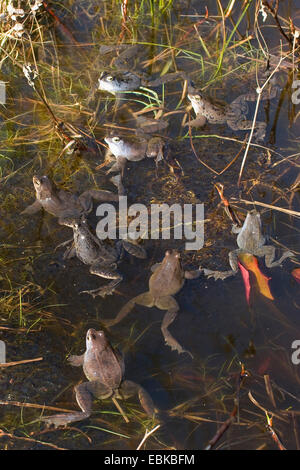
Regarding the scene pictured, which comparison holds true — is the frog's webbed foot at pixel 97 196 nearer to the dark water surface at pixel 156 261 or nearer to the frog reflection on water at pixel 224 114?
the dark water surface at pixel 156 261

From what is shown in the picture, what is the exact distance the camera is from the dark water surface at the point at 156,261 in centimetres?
481

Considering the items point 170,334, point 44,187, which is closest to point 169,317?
point 170,334

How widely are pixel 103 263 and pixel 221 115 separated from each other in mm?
2837

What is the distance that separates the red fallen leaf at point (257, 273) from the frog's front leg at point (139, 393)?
66.8 inches

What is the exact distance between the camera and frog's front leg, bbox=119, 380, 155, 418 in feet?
15.5

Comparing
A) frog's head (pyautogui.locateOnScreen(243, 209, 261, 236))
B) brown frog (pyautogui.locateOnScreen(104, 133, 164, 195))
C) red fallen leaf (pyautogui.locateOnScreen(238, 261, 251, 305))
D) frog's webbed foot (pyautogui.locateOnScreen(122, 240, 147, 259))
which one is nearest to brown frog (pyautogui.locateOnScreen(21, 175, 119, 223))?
brown frog (pyautogui.locateOnScreen(104, 133, 164, 195))

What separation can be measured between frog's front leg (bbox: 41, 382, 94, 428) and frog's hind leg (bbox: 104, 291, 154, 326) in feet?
2.64

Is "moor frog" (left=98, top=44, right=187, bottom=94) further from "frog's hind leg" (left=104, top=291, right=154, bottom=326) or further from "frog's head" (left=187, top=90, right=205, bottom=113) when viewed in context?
"frog's hind leg" (left=104, top=291, right=154, bottom=326)

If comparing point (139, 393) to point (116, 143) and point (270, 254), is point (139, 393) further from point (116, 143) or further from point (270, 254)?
point (116, 143)

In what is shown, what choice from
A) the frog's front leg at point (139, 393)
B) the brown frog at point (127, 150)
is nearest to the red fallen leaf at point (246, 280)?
the frog's front leg at point (139, 393)

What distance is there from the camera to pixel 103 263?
5.71m

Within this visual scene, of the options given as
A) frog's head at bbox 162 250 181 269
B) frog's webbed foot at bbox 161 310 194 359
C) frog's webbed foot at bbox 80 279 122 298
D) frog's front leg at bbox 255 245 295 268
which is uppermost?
frog's head at bbox 162 250 181 269

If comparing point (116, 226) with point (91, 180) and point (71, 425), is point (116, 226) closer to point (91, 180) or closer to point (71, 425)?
point (91, 180)
